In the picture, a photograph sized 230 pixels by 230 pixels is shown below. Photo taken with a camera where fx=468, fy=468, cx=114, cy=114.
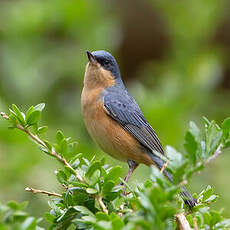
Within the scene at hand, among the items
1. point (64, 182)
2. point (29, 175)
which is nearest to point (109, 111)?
point (29, 175)

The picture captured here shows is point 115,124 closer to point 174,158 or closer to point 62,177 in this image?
point 62,177

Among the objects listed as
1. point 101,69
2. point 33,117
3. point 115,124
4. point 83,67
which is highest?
point 83,67

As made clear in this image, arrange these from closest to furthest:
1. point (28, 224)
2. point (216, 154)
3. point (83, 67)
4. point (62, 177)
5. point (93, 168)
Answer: point (28, 224)
point (216, 154)
point (93, 168)
point (62, 177)
point (83, 67)

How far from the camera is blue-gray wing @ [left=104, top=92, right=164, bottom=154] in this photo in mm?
4301

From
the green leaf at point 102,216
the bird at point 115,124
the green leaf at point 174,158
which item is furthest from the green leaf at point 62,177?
the bird at point 115,124

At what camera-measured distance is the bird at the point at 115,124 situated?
165 inches

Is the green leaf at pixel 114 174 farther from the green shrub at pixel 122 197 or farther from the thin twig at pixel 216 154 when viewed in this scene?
the thin twig at pixel 216 154

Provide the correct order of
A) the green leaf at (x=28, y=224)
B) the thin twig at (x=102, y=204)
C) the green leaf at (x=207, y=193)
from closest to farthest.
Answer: the green leaf at (x=28, y=224) → the thin twig at (x=102, y=204) → the green leaf at (x=207, y=193)

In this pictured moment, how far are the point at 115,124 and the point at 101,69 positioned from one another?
0.66 metres

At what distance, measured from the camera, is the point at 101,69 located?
183 inches

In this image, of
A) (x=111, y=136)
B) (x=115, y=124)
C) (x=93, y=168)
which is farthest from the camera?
(x=115, y=124)

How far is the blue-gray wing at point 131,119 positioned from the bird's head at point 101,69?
212 millimetres

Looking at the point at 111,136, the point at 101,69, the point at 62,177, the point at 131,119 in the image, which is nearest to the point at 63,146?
the point at 62,177

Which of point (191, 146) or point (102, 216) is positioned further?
point (102, 216)
